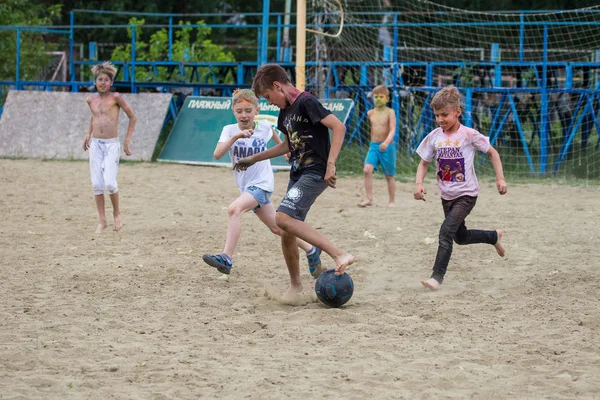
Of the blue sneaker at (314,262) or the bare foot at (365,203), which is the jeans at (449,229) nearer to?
the blue sneaker at (314,262)

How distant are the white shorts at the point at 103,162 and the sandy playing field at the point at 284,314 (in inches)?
20.6

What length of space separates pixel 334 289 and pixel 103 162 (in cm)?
426

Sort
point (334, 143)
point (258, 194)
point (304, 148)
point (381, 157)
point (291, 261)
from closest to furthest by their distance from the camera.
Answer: point (334, 143) < point (304, 148) < point (291, 261) < point (258, 194) < point (381, 157)

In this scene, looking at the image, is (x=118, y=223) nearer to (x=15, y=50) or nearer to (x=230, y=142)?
(x=230, y=142)

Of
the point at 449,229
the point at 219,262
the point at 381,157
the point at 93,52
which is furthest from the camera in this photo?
the point at 93,52

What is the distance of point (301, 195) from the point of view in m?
5.95

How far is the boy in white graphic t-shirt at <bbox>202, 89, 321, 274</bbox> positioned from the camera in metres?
7.02

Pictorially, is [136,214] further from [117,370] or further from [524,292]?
[117,370]

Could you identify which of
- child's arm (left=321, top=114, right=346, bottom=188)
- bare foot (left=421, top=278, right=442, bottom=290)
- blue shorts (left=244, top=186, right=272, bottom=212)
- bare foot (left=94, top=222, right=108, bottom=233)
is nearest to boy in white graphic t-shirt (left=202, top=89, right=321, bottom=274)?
blue shorts (left=244, top=186, right=272, bottom=212)

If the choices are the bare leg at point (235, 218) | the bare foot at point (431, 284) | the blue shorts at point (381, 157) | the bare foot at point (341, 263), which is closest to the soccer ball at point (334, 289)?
the bare foot at point (341, 263)

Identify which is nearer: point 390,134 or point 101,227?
point 101,227

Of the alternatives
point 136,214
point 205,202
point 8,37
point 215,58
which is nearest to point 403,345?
point 136,214

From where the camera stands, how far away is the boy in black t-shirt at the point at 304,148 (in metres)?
5.89

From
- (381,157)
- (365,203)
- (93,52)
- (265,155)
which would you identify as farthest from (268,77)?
(93,52)
